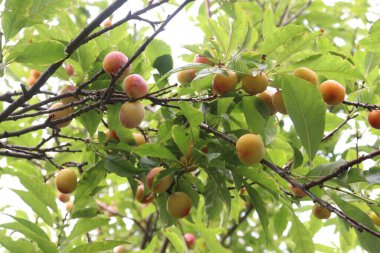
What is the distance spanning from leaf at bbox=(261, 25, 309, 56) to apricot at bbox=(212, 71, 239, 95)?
4.5 inches

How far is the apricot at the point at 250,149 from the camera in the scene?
1.12m

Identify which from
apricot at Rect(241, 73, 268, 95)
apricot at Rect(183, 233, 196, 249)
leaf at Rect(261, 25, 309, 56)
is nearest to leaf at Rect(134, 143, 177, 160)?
apricot at Rect(241, 73, 268, 95)

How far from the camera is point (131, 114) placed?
1.23 metres

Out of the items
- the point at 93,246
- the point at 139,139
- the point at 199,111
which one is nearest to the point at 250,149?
the point at 199,111

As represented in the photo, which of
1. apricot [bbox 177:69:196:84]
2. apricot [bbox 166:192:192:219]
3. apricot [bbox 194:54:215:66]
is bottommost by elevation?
apricot [bbox 166:192:192:219]

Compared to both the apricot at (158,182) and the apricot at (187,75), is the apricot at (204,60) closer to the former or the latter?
the apricot at (187,75)

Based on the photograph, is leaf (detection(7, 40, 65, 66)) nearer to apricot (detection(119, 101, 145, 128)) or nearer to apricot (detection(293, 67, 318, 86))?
apricot (detection(119, 101, 145, 128))

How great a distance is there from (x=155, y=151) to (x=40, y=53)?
375mm

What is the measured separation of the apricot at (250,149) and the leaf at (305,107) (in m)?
0.11

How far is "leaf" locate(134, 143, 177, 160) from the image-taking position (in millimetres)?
1164

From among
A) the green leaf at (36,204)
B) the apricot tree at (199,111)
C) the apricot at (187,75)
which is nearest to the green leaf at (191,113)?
the apricot tree at (199,111)

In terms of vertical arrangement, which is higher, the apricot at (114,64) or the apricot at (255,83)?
the apricot at (114,64)

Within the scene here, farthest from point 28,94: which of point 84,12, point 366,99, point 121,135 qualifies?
point 84,12

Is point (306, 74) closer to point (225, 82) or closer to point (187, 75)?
point (225, 82)
